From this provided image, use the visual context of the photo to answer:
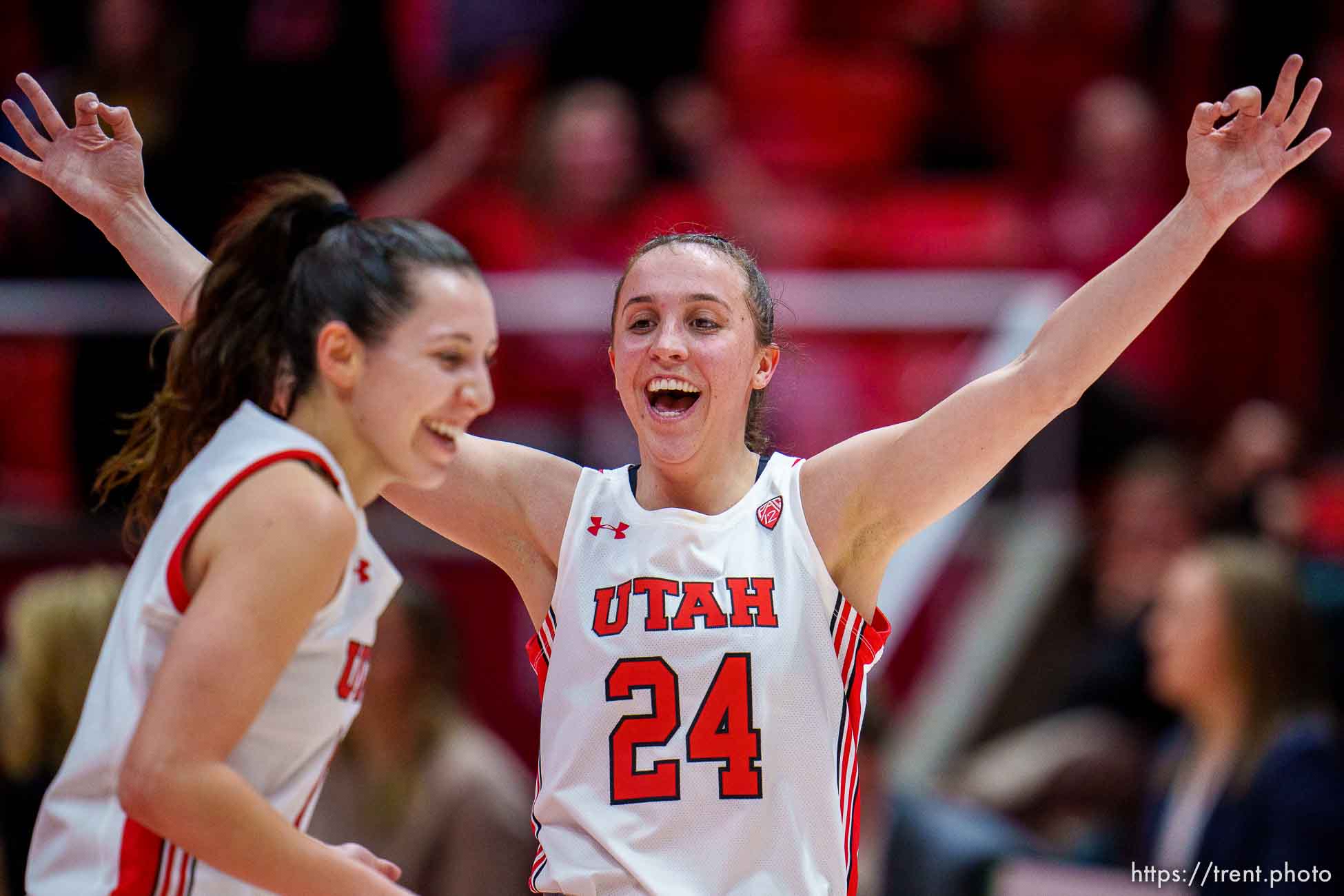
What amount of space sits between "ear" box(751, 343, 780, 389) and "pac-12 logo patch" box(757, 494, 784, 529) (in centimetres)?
30

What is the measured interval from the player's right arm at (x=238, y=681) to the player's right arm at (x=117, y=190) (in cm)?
114

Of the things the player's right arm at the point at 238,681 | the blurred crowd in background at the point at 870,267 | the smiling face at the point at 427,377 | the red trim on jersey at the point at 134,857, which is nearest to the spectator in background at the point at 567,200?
the blurred crowd in background at the point at 870,267

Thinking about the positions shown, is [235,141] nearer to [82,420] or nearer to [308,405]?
[82,420]

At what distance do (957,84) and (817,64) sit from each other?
0.80 m

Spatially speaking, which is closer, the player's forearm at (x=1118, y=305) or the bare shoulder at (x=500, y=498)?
the player's forearm at (x=1118, y=305)

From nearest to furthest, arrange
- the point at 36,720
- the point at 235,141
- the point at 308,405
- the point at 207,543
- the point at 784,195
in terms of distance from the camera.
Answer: the point at 207,543 < the point at 308,405 < the point at 36,720 < the point at 235,141 < the point at 784,195

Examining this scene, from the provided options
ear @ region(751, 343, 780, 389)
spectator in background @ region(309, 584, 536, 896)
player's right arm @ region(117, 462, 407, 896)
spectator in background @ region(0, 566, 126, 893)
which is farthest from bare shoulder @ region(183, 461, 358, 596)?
spectator in background @ region(309, 584, 536, 896)

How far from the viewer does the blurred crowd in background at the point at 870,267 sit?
5.91 m

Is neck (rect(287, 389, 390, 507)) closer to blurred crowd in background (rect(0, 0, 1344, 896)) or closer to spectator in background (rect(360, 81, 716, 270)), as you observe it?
blurred crowd in background (rect(0, 0, 1344, 896))

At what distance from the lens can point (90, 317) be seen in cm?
761

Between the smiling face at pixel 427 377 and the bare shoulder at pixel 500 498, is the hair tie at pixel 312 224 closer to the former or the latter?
the smiling face at pixel 427 377

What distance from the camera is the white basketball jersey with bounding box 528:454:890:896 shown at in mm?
3318

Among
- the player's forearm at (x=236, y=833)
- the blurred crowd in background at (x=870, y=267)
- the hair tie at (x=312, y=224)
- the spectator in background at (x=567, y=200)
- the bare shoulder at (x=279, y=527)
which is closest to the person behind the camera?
the player's forearm at (x=236, y=833)

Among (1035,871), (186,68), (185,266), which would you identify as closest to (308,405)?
(185,266)
